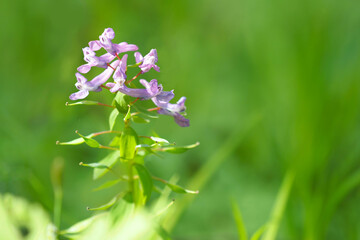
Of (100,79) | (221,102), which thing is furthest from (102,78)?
(221,102)

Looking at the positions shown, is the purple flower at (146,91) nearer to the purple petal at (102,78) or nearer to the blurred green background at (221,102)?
the purple petal at (102,78)

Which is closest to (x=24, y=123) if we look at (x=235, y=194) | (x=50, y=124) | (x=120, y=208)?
(x=50, y=124)

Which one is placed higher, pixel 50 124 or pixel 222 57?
pixel 222 57

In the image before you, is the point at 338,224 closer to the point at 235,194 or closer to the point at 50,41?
the point at 235,194

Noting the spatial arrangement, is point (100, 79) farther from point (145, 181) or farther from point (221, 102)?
point (221, 102)

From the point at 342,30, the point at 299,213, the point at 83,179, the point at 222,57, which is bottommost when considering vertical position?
the point at 83,179

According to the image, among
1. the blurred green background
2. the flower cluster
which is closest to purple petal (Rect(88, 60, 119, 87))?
the flower cluster

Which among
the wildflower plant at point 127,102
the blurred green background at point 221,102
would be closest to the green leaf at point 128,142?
the wildflower plant at point 127,102
